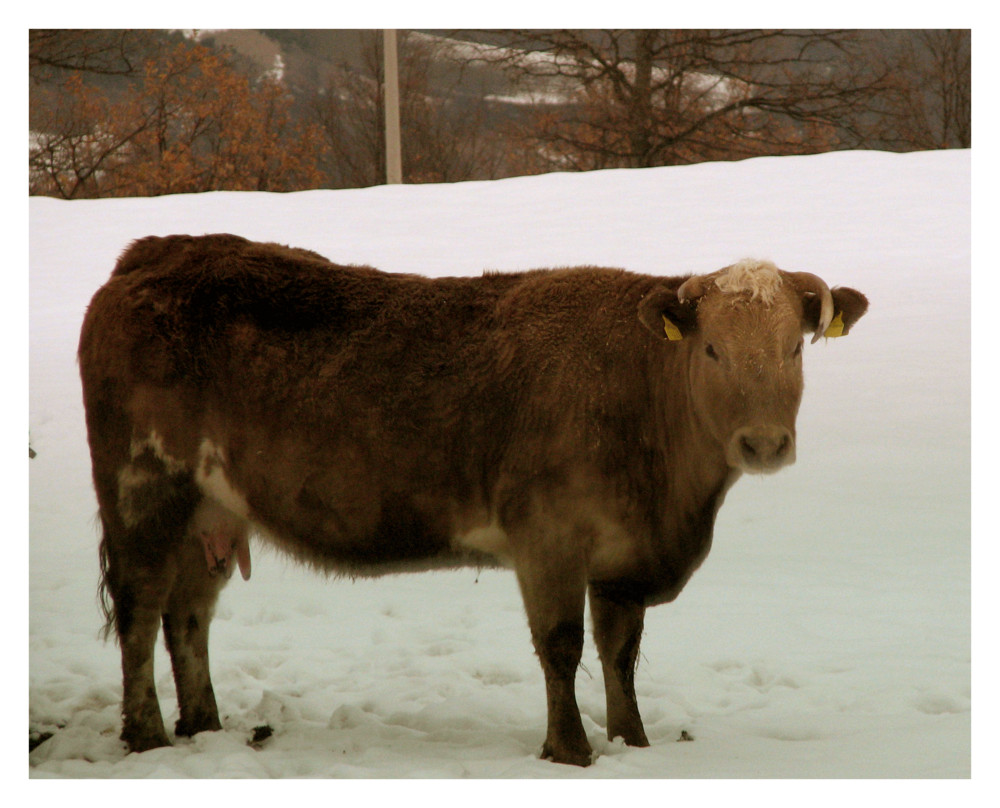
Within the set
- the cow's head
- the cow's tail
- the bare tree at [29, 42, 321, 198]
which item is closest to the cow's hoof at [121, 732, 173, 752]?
A: the cow's tail

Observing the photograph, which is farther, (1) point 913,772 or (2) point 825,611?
(2) point 825,611

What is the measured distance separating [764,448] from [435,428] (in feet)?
4.26

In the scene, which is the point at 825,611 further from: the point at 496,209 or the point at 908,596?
the point at 496,209

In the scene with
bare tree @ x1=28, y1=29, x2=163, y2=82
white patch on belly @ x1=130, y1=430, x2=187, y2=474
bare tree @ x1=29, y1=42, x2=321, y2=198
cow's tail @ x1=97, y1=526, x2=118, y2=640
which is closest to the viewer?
white patch on belly @ x1=130, y1=430, x2=187, y2=474

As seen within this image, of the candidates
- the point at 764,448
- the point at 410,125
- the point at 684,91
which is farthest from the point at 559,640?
the point at 684,91

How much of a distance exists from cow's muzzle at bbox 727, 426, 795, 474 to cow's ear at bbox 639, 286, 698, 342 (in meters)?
0.49

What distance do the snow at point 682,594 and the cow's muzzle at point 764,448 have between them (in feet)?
3.90

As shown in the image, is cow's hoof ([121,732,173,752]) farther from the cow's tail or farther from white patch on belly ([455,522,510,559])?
white patch on belly ([455,522,510,559])

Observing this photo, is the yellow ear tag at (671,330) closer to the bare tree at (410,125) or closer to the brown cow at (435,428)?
the brown cow at (435,428)

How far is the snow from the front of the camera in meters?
4.60

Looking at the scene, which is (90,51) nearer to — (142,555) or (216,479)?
(216,479)

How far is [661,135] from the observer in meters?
8.54

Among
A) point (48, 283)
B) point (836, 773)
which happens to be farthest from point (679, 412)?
point (48, 283)
